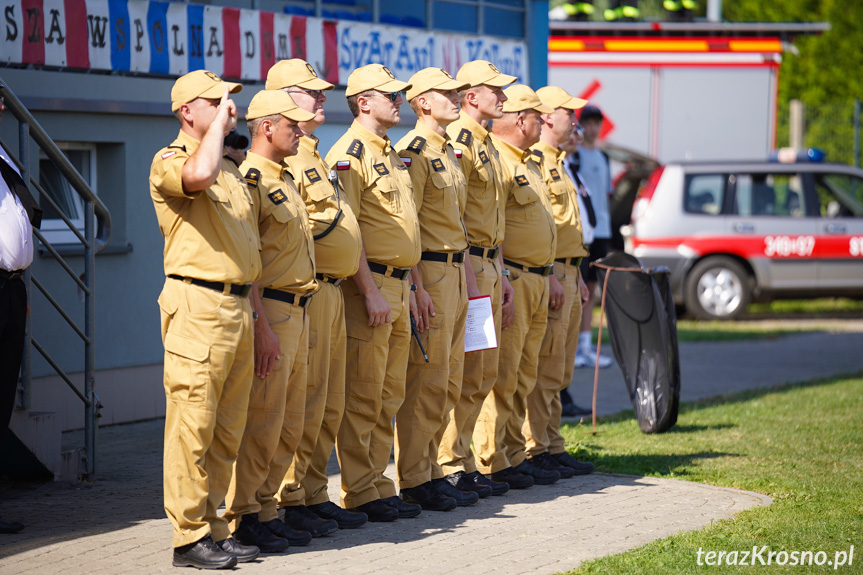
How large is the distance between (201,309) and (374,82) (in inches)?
65.7

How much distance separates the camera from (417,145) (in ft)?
20.1

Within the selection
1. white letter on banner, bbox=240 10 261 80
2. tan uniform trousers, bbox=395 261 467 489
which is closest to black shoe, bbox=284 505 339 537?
tan uniform trousers, bbox=395 261 467 489

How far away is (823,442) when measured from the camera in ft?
26.1

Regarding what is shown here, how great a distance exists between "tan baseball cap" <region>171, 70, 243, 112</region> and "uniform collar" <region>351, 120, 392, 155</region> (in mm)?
1023

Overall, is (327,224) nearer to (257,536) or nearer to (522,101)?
(257,536)

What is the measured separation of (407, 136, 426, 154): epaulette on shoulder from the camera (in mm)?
6129

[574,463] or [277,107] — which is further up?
[277,107]

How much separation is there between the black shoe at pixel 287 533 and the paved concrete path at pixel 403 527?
0.04 meters

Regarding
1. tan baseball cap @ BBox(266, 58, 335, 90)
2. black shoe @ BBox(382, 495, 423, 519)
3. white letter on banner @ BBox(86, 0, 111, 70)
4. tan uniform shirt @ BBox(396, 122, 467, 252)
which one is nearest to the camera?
tan baseball cap @ BBox(266, 58, 335, 90)

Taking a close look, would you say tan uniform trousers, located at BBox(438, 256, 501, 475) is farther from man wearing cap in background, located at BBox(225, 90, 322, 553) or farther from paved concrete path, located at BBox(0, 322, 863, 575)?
man wearing cap in background, located at BBox(225, 90, 322, 553)

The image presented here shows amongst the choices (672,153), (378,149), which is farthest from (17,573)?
(672,153)

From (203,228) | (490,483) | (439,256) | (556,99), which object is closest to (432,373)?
(439,256)

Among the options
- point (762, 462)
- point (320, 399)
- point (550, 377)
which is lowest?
point (762, 462)

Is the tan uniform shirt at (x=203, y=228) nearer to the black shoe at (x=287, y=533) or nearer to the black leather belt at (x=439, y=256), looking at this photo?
the black shoe at (x=287, y=533)
